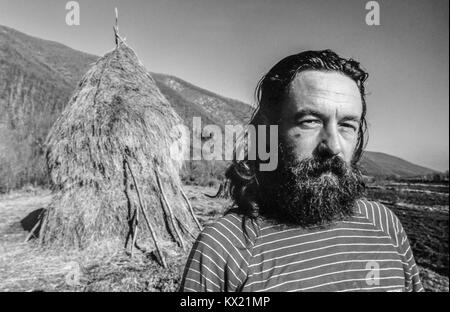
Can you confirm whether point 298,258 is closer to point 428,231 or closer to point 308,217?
point 308,217

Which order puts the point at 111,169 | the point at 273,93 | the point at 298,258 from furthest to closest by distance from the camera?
the point at 111,169 < the point at 273,93 < the point at 298,258

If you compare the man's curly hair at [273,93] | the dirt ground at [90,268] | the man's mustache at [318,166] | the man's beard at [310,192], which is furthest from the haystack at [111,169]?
the man's mustache at [318,166]

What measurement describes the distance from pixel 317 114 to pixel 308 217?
44 cm

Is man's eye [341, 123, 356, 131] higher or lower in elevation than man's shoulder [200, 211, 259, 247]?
higher

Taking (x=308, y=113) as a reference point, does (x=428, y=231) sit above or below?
below

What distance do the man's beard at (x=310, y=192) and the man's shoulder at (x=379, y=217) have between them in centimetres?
6

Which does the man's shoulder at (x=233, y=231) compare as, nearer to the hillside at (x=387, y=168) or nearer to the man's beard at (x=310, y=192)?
the man's beard at (x=310, y=192)

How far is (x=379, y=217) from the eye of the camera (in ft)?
4.42

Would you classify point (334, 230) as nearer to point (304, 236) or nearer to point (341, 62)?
point (304, 236)

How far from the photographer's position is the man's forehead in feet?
4.16

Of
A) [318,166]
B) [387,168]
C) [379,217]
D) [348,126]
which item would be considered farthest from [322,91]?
[387,168]

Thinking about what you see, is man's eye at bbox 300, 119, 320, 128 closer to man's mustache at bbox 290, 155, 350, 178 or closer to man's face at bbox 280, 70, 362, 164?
man's face at bbox 280, 70, 362, 164

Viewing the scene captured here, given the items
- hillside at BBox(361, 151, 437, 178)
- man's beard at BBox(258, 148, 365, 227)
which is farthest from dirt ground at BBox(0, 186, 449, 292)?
hillside at BBox(361, 151, 437, 178)

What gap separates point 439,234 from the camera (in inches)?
345
